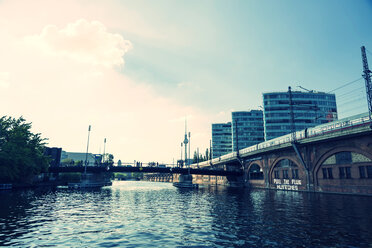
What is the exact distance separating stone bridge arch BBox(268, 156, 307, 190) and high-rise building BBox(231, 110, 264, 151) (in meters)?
108

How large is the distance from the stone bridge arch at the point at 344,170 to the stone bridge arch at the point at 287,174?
4166mm

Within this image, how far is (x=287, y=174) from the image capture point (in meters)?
57.4

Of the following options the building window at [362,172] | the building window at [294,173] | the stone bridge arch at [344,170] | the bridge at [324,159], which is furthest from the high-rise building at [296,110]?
the building window at [362,172]

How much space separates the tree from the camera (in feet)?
173

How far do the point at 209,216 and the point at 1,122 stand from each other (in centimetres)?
5819

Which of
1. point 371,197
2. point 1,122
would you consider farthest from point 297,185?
point 1,122

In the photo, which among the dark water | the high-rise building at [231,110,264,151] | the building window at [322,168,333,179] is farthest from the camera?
the high-rise building at [231,110,264,151]

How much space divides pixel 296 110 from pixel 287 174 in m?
90.2

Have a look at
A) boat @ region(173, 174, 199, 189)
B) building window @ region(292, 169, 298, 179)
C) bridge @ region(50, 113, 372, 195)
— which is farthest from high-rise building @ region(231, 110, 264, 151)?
building window @ region(292, 169, 298, 179)

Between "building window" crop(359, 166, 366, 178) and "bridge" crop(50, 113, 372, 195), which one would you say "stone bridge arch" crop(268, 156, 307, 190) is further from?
"building window" crop(359, 166, 366, 178)

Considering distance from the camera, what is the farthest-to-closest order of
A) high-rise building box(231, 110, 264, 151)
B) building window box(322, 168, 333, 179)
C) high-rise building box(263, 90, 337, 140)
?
1. high-rise building box(231, 110, 264, 151)
2. high-rise building box(263, 90, 337, 140)
3. building window box(322, 168, 333, 179)

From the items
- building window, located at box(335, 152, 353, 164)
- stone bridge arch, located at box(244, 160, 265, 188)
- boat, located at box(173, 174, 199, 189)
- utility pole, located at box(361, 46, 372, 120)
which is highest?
utility pole, located at box(361, 46, 372, 120)

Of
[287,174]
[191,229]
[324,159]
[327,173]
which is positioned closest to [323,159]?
[324,159]

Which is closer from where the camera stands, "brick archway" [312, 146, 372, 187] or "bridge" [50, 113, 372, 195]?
"bridge" [50, 113, 372, 195]
